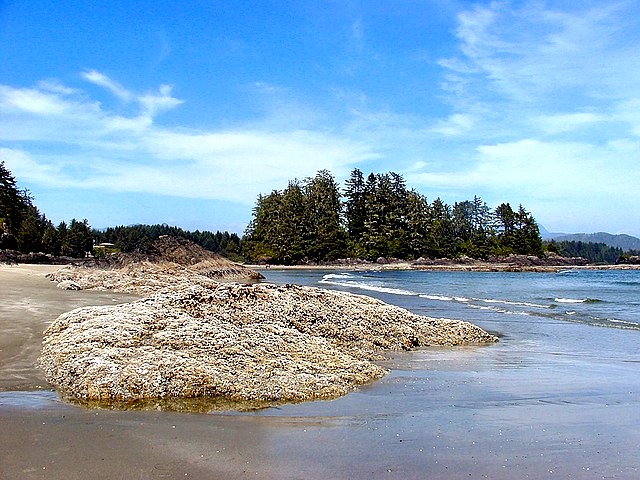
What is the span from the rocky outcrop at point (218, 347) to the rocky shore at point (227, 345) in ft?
0.05

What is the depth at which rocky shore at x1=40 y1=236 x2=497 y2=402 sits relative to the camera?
7023 mm

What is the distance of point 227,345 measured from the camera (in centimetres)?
820

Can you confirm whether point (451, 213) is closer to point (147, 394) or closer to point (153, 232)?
point (153, 232)

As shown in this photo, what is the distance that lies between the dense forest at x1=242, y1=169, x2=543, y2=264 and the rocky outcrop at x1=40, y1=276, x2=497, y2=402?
87869 mm

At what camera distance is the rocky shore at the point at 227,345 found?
702 cm

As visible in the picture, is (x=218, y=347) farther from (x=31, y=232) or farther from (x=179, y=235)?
(x=179, y=235)

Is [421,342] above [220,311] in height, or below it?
below

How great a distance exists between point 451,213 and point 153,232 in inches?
2622

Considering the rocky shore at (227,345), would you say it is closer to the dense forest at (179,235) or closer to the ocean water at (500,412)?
the ocean water at (500,412)

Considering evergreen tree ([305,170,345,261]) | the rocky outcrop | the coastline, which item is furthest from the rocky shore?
evergreen tree ([305,170,345,261])

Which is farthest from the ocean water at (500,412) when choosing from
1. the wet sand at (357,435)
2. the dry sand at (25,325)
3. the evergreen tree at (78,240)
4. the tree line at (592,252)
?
the tree line at (592,252)

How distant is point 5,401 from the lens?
6492 mm

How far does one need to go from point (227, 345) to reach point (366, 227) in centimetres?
9451

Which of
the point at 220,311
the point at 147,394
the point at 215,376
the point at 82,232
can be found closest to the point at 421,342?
the point at 220,311
